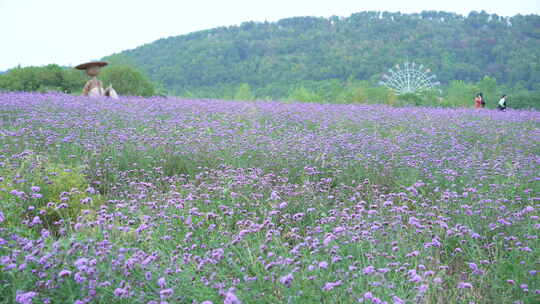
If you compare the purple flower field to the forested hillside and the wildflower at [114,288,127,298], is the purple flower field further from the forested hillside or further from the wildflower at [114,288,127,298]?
the forested hillside

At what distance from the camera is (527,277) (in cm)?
245

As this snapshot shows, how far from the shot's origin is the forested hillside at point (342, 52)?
3366 centimetres

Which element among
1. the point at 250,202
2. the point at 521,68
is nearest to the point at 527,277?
the point at 250,202

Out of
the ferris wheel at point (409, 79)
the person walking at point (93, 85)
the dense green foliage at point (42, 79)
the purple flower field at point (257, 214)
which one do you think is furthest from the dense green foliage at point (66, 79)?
the ferris wheel at point (409, 79)

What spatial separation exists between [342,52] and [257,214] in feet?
125

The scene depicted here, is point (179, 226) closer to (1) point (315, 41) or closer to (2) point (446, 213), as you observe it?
(2) point (446, 213)

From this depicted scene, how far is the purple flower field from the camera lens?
2145mm

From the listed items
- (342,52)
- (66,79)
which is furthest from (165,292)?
(342,52)

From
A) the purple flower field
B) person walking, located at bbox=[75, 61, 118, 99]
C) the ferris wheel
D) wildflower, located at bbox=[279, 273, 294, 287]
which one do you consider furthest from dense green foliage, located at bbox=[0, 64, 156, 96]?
the ferris wheel

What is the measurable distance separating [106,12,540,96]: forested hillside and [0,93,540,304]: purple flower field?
25.6 meters

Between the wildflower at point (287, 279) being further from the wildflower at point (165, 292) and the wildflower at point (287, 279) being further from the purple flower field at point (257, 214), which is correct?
the wildflower at point (165, 292)

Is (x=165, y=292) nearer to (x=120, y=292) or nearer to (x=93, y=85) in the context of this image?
(x=120, y=292)

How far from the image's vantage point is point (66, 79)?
51.1 ft

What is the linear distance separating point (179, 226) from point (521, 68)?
110 feet
